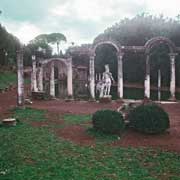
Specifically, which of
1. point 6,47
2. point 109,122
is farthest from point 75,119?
point 6,47

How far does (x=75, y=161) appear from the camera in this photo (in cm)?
1066

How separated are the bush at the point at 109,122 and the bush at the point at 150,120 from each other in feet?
2.10

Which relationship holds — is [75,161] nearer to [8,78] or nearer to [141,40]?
[141,40]

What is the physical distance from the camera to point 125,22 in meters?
51.1

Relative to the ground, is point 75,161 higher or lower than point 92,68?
lower

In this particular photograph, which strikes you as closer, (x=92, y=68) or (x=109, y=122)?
(x=109, y=122)

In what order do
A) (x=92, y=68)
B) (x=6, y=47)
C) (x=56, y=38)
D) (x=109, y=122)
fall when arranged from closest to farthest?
(x=109, y=122) → (x=92, y=68) → (x=6, y=47) → (x=56, y=38)

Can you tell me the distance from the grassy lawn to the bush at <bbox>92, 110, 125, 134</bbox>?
1438 mm

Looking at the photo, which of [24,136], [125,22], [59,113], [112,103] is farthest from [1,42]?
[24,136]

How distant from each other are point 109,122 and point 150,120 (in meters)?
1.64

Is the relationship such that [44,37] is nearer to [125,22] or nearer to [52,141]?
[125,22]

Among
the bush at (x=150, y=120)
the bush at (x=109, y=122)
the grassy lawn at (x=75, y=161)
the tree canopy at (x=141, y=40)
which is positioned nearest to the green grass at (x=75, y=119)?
the bush at (x=109, y=122)

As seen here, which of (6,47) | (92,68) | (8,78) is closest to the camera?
(92,68)

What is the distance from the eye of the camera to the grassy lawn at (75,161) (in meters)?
9.48
